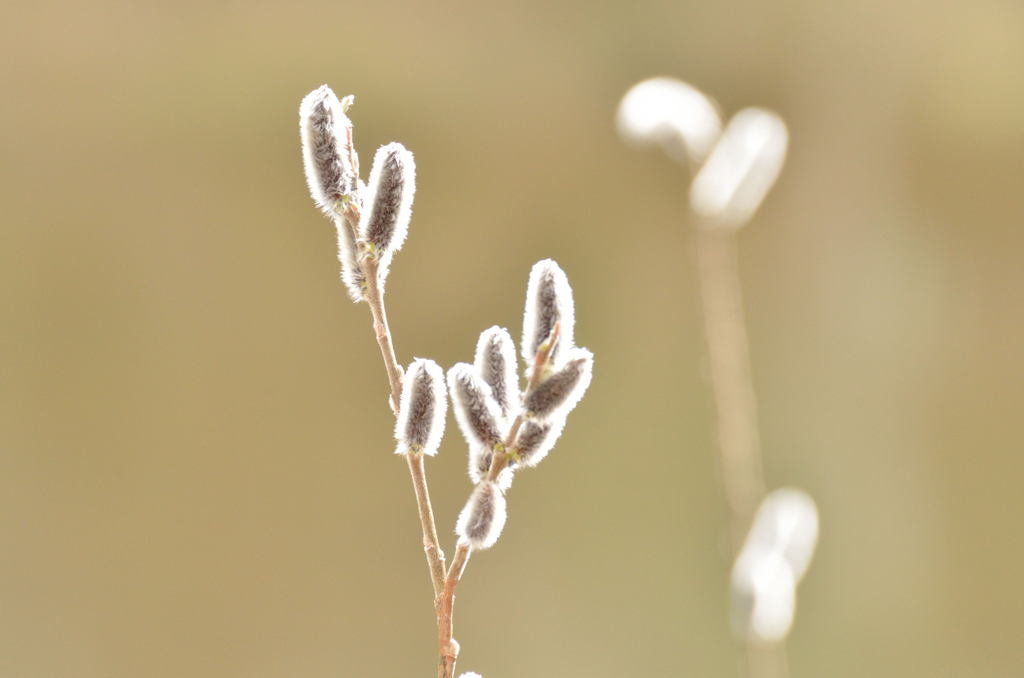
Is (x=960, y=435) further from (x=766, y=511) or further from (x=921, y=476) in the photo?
(x=766, y=511)

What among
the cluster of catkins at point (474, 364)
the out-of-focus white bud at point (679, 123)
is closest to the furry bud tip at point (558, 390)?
the cluster of catkins at point (474, 364)

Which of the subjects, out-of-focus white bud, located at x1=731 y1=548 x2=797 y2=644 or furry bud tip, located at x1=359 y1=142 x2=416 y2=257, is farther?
out-of-focus white bud, located at x1=731 y1=548 x2=797 y2=644

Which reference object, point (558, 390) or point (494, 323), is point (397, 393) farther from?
point (494, 323)

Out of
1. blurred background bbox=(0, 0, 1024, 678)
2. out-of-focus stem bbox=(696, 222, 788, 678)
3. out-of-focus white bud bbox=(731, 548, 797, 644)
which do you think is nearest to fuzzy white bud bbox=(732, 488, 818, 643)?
out-of-focus white bud bbox=(731, 548, 797, 644)

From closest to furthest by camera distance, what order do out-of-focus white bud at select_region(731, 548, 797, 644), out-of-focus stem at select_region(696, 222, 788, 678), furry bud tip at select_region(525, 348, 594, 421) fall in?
furry bud tip at select_region(525, 348, 594, 421), out-of-focus white bud at select_region(731, 548, 797, 644), out-of-focus stem at select_region(696, 222, 788, 678)

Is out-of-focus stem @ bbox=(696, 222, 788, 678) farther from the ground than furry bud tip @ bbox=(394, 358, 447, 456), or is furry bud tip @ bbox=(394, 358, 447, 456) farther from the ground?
out-of-focus stem @ bbox=(696, 222, 788, 678)

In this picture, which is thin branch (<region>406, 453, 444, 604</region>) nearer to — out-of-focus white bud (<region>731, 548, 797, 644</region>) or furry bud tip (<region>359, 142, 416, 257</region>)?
furry bud tip (<region>359, 142, 416, 257</region>)
